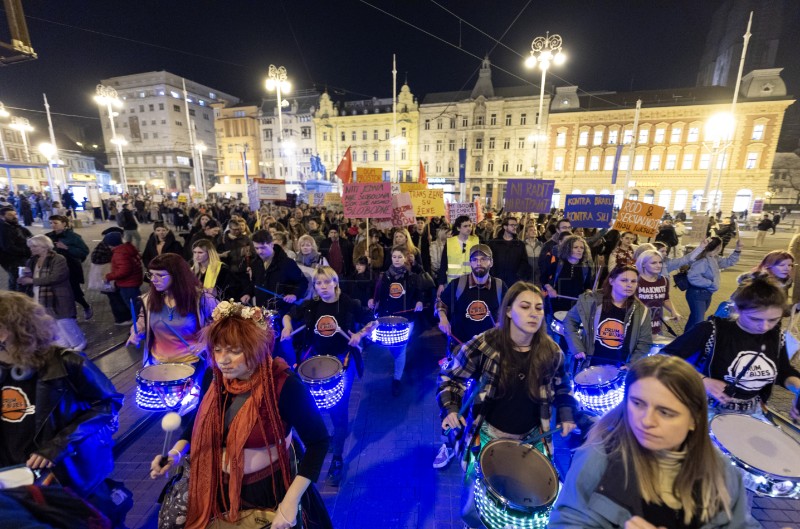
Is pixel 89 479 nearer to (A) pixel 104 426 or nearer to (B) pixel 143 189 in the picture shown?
(A) pixel 104 426

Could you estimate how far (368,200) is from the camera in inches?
305

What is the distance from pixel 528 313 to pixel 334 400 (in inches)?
75.3

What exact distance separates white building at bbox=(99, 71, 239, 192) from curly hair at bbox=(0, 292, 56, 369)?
76.8 meters

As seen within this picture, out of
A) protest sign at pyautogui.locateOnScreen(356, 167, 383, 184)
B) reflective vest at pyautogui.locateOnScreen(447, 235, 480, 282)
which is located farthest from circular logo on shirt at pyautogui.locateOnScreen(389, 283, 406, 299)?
protest sign at pyautogui.locateOnScreen(356, 167, 383, 184)

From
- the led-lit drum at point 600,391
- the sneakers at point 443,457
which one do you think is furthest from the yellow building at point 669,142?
the sneakers at point 443,457

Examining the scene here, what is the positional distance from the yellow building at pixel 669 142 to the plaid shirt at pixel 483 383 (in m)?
42.3

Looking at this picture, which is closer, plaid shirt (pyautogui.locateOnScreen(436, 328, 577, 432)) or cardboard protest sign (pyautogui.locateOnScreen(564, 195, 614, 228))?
plaid shirt (pyautogui.locateOnScreen(436, 328, 577, 432))

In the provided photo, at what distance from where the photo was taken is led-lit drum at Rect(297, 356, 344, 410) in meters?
3.04

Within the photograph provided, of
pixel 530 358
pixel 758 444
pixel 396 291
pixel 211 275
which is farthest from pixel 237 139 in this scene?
pixel 758 444

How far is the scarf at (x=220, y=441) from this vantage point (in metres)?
1.88

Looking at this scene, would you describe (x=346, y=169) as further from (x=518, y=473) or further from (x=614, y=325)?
(x=518, y=473)

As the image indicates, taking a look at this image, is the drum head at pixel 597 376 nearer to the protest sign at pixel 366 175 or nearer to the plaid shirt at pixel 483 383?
the plaid shirt at pixel 483 383

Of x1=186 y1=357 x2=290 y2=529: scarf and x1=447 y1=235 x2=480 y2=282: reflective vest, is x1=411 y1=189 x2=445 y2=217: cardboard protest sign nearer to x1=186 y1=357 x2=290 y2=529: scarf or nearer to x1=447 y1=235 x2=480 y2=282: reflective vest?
x1=447 y1=235 x2=480 y2=282: reflective vest

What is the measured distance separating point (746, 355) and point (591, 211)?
7150 mm
